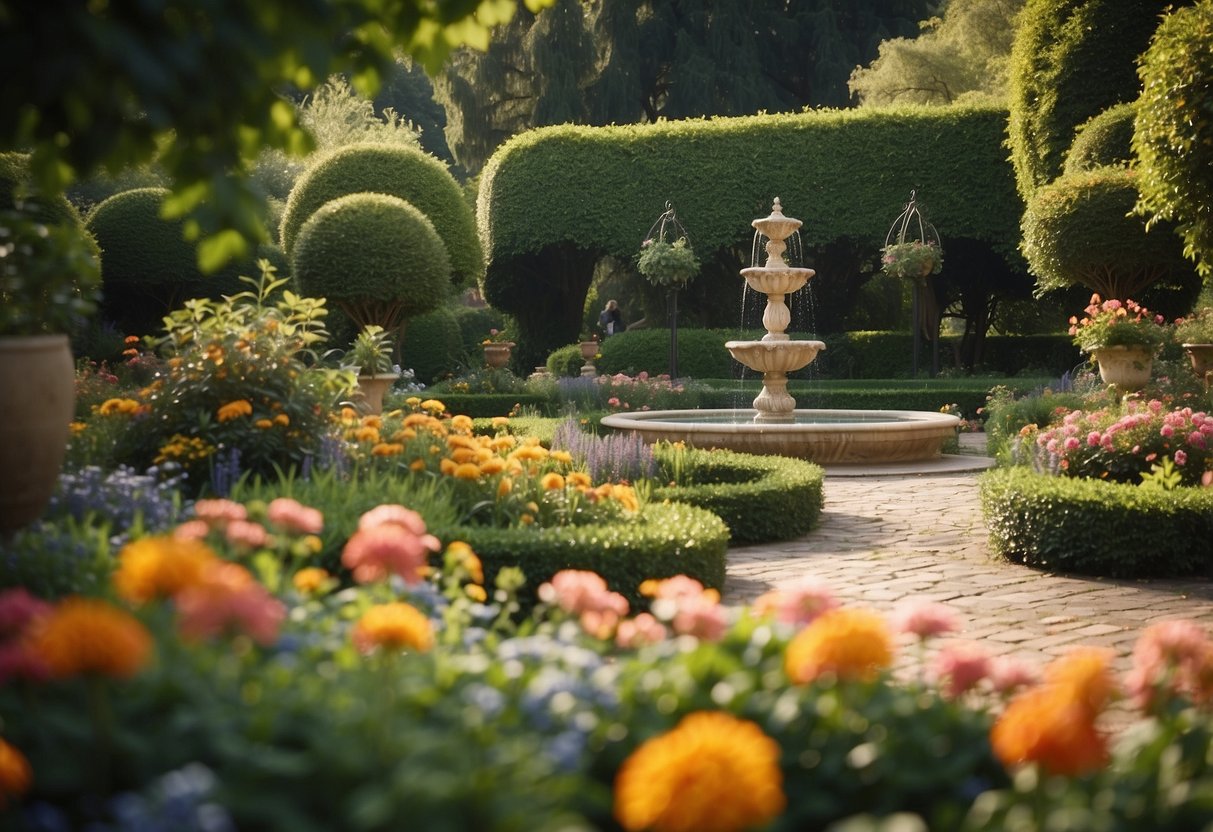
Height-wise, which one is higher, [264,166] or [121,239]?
[264,166]

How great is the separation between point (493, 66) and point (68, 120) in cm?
2899

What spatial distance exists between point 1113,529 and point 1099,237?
9644 mm

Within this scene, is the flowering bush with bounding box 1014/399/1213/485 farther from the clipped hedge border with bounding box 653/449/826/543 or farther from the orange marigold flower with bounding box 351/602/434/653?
the orange marigold flower with bounding box 351/602/434/653

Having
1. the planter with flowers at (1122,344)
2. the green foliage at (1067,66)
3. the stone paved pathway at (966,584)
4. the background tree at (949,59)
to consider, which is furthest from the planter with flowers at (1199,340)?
the background tree at (949,59)

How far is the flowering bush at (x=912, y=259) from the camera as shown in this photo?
1933 cm

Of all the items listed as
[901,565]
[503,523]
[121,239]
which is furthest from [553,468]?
[121,239]

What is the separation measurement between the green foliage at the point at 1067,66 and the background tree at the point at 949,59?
30.5ft

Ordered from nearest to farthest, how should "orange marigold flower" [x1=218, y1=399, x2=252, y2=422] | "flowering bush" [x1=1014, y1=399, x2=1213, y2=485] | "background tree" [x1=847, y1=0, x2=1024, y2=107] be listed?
"orange marigold flower" [x1=218, y1=399, x2=252, y2=422] → "flowering bush" [x1=1014, y1=399, x2=1213, y2=485] → "background tree" [x1=847, y1=0, x2=1024, y2=107]

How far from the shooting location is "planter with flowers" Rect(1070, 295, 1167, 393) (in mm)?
11375

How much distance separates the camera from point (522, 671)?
2367 millimetres

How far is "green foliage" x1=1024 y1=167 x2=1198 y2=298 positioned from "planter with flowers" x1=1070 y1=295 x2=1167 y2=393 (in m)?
3.70

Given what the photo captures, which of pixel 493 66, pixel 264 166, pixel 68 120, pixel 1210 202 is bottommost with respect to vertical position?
pixel 68 120

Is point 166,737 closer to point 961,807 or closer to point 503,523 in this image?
point 961,807

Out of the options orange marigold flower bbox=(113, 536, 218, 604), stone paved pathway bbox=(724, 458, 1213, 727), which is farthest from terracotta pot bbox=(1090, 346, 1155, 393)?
orange marigold flower bbox=(113, 536, 218, 604)
